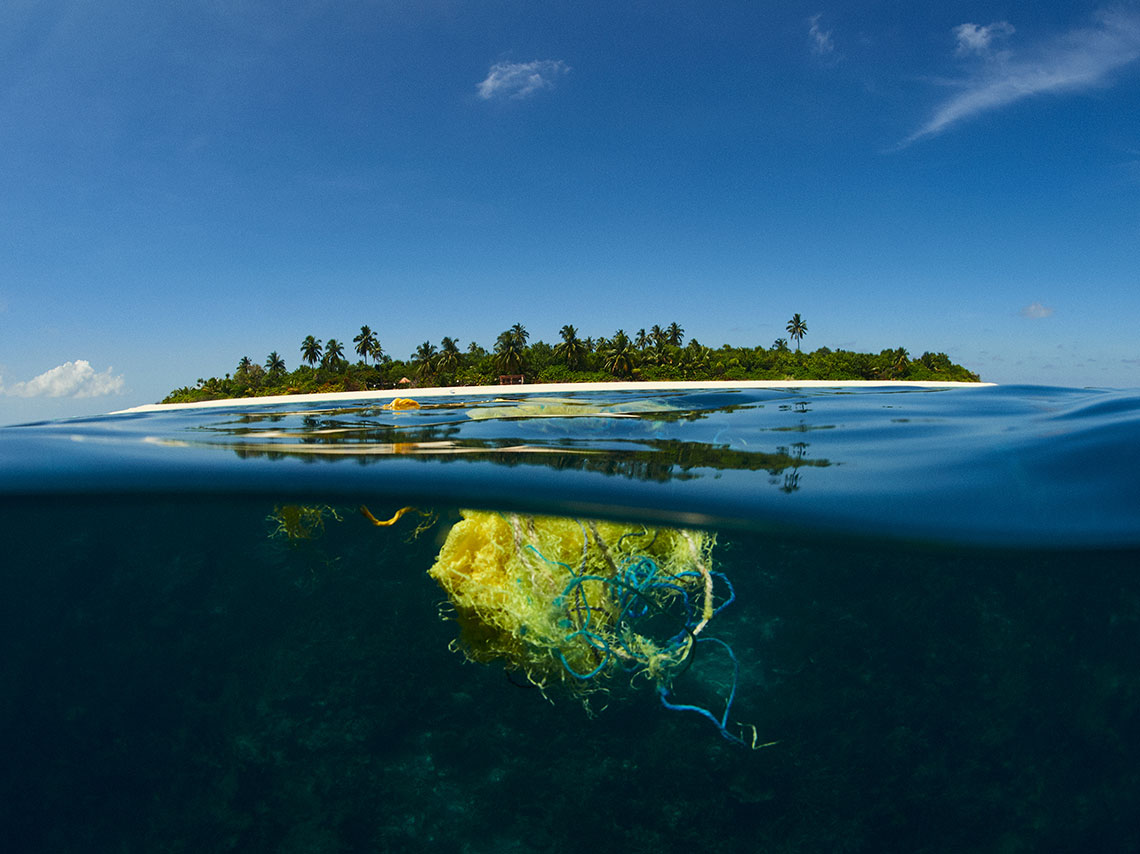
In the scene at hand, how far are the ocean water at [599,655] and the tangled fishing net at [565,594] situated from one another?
237 millimetres

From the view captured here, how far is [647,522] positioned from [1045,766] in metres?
13.7

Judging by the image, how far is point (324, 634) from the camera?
499 inches

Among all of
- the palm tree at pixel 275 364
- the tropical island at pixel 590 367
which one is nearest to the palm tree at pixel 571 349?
the tropical island at pixel 590 367

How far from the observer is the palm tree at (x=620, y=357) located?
61594mm

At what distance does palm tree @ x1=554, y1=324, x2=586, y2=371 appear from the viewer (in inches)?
2623

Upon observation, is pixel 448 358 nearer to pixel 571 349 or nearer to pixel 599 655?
pixel 571 349

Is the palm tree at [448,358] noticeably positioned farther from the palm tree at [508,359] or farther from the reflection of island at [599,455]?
the reflection of island at [599,455]

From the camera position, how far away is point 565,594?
3453 mm

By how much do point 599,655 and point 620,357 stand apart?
5917 centimetres

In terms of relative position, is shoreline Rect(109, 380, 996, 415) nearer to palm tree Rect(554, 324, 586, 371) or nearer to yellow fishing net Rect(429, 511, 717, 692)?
yellow fishing net Rect(429, 511, 717, 692)

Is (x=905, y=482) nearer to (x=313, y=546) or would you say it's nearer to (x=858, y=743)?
(x=313, y=546)

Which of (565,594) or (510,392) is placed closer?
(565,594)

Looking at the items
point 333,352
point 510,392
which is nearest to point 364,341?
point 333,352

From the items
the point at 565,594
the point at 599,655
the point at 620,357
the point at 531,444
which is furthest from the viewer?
the point at 620,357
